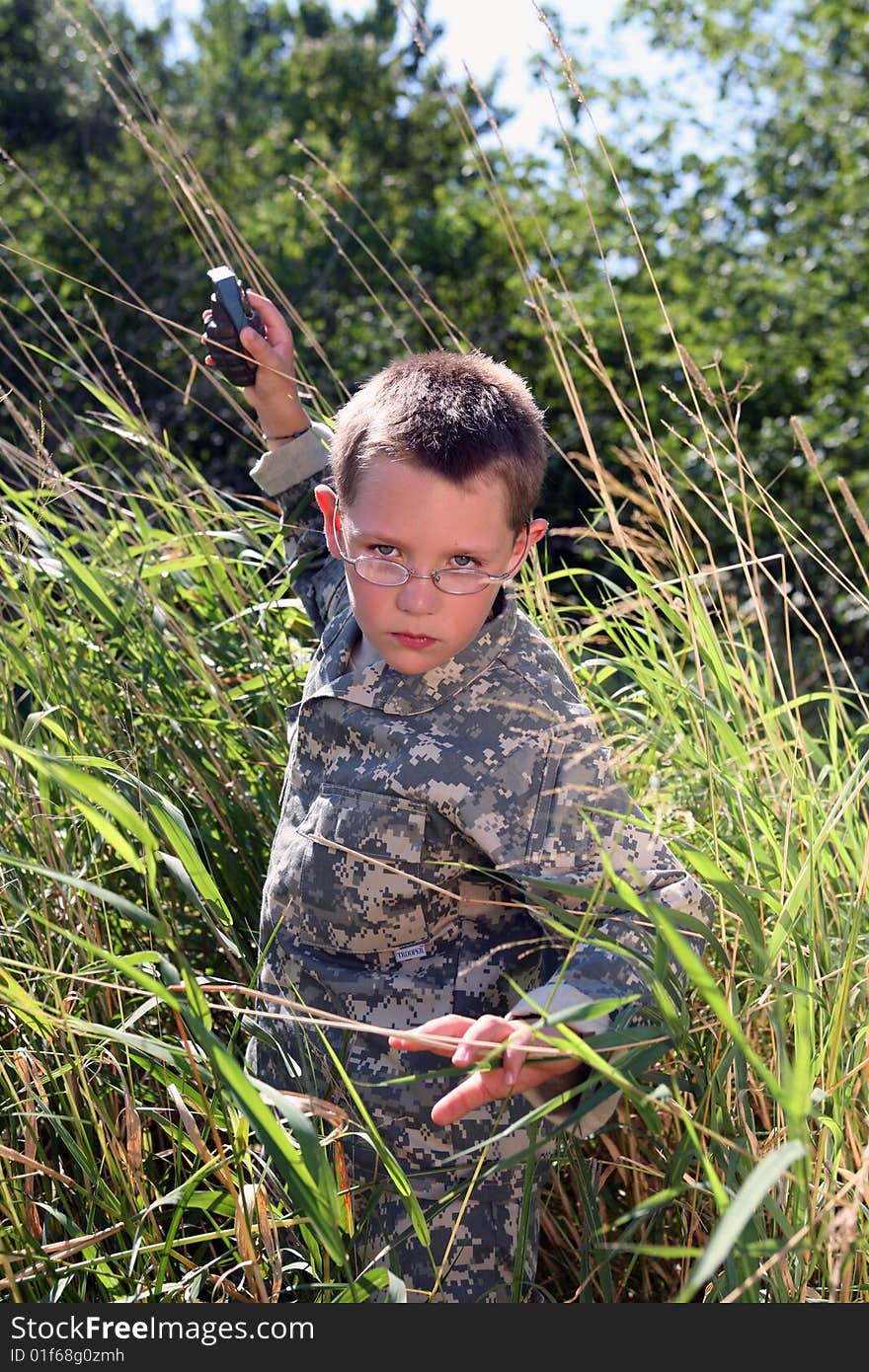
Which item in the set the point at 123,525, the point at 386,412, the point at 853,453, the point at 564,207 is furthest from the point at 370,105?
the point at 386,412

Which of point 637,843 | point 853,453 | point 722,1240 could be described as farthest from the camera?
point 853,453

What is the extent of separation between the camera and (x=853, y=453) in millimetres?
5164

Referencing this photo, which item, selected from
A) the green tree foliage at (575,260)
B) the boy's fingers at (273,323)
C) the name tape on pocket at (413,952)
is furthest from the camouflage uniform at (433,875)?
the green tree foliage at (575,260)

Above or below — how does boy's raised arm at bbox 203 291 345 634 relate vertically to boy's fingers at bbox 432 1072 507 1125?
above

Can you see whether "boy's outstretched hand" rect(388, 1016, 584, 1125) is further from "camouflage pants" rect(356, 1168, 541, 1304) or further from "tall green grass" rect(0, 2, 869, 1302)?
"camouflage pants" rect(356, 1168, 541, 1304)

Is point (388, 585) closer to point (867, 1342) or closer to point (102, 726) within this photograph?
point (102, 726)

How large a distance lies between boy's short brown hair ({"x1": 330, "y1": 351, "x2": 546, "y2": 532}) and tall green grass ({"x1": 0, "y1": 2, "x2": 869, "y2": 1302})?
0.19 meters

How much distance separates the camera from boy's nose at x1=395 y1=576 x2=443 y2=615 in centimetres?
143

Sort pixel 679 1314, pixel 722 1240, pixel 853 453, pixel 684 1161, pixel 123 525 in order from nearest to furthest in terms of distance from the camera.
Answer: pixel 722 1240
pixel 679 1314
pixel 684 1161
pixel 123 525
pixel 853 453

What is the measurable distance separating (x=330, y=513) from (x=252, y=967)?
1.98ft

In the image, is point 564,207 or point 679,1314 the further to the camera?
point 564,207

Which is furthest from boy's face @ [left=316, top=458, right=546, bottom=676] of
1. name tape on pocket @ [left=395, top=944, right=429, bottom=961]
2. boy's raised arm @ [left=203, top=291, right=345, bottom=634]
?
boy's raised arm @ [left=203, top=291, right=345, bottom=634]

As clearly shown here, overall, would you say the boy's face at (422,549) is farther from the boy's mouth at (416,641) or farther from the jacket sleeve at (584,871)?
the jacket sleeve at (584,871)

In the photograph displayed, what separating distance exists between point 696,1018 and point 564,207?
4927 millimetres
